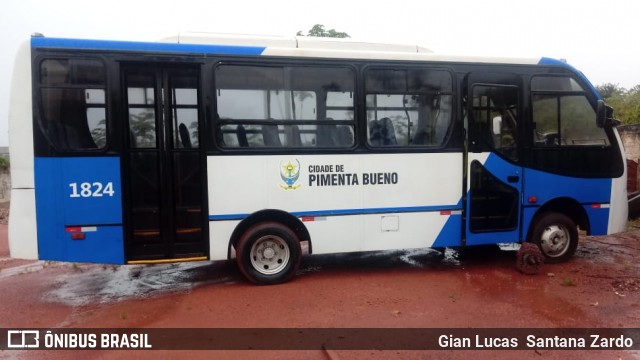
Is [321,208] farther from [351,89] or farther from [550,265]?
[550,265]

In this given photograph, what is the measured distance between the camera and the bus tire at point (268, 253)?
18.2ft

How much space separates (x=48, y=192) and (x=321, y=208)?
322 centimetres

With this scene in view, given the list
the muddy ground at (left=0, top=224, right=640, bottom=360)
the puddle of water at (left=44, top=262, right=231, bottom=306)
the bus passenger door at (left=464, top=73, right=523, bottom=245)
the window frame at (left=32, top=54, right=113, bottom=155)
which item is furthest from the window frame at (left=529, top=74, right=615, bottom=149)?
the window frame at (left=32, top=54, right=113, bottom=155)

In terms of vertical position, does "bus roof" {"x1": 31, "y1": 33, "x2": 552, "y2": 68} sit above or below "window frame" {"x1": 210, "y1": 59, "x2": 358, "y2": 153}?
above

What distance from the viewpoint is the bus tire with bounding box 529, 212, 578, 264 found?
649cm

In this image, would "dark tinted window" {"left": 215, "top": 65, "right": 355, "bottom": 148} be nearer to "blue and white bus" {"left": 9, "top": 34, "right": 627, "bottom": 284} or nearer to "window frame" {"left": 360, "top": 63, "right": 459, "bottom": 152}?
"blue and white bus" {"left": 9, "top": 34, "right": 627, "bottom": 284}

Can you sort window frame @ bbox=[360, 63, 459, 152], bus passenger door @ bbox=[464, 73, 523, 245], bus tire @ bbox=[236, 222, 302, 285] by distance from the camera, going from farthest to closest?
bus passenger door @ bbox=[464, 73, 523, 245] < window frame @ bbox=[360, 63, 459, 152] < bus tire @ bbox=[236, 222, 302, 285]

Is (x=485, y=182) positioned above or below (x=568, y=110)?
below

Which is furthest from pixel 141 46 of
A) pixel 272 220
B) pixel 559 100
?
pixel 559 100

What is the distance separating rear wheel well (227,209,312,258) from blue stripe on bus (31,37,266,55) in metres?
2.05

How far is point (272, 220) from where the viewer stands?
5719 mm

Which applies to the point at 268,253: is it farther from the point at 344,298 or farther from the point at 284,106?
the point at 284,106

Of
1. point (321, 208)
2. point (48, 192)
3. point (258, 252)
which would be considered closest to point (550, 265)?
point (321, 208)

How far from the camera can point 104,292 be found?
18.7ft
